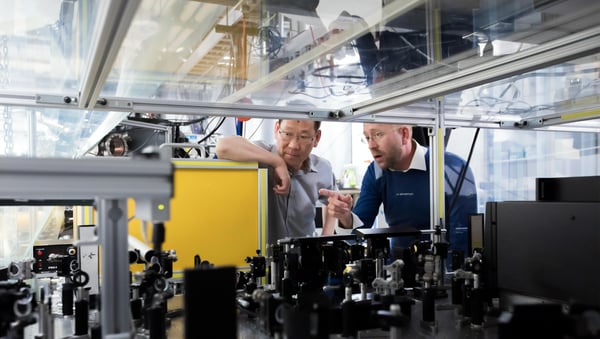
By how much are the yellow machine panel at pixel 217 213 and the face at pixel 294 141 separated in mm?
380

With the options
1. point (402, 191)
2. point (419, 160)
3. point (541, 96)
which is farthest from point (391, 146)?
point (541, 96)

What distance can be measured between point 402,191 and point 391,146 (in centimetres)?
32

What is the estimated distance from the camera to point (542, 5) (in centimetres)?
133

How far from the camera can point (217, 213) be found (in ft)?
8.43

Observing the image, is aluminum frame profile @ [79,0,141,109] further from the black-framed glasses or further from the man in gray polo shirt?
the black-framed glasses

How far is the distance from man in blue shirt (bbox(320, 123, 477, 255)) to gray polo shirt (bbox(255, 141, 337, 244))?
10 centimetres

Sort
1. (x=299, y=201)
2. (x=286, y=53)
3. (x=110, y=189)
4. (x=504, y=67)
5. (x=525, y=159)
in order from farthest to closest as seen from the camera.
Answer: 1. (x=525, y=159)
2. (x=299, y=201)
3. (x=286, y=53)
4. (x=504, y=67)
5. (x=110, y=189)

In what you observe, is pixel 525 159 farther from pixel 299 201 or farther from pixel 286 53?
pixel 286 53

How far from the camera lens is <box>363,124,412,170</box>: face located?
320 centimetres

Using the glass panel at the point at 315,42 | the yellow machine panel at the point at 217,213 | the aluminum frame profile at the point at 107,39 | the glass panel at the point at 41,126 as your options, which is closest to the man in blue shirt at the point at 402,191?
the yellow machine panel at the point at 217,213

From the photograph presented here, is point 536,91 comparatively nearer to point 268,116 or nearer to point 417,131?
point 417,131

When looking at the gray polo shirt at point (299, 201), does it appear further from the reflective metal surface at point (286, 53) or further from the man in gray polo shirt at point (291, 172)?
the reflective metal surface at point (286, 53)

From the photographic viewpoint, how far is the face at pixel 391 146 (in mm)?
3201

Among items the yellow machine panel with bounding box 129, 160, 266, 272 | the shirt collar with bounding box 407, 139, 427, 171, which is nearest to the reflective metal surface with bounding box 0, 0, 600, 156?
the yellow machine panel with bounding box 129, 160, 266, 272
